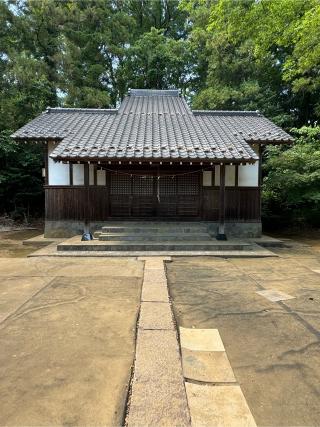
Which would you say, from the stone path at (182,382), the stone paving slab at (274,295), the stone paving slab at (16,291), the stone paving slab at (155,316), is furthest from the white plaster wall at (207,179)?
the stone path at (182,382)

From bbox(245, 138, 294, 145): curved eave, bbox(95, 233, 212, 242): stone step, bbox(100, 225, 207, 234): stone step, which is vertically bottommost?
bbox(95, 233, 212, 242): stone step

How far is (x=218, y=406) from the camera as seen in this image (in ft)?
6.89

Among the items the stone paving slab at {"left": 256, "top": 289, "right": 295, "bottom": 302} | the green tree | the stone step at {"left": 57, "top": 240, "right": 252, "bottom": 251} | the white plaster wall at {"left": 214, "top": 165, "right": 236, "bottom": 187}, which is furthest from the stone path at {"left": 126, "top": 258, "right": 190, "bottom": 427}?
the green tree

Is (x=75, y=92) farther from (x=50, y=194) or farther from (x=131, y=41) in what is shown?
(x=50, y=194)

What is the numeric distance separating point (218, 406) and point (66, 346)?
1.52 meters

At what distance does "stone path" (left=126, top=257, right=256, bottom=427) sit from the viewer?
1981 mm

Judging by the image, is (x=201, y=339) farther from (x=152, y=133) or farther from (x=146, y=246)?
(x=152, y=133)

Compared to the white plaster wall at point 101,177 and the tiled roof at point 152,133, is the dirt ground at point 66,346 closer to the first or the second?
the tiled roof at point 152,133

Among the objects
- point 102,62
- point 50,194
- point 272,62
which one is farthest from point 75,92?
point 272,62

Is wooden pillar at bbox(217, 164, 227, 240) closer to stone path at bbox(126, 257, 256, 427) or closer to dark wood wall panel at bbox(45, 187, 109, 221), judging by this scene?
dark wood wall panel at bbox(45, 187, 109, 221)

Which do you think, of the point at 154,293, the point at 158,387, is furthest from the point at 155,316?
the point at 158,387

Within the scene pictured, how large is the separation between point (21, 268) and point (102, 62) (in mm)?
18565

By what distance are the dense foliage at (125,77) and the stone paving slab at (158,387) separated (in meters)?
9.45

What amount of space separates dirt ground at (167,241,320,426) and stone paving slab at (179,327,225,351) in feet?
0.26
